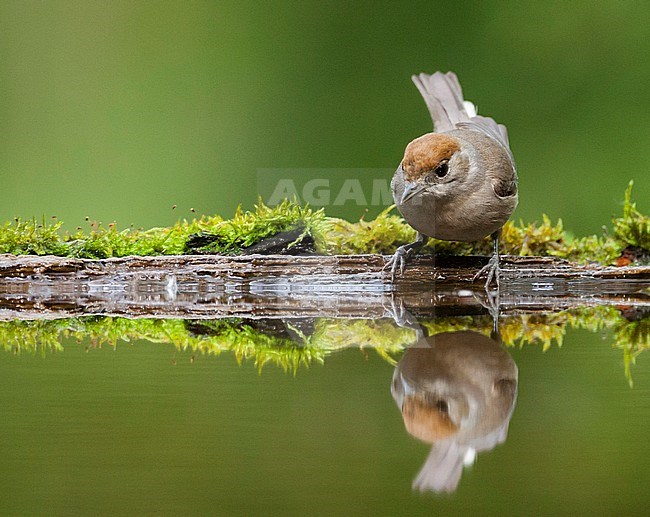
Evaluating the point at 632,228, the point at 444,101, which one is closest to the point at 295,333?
the point at 632,228

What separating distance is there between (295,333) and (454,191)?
145 cm

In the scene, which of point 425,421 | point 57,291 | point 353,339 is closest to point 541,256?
point 353,339

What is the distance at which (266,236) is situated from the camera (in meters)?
4.00

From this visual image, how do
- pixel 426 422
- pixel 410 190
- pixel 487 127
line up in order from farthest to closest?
1. pixel 487 127
2. pixel 410 190
3. pixel 426 422

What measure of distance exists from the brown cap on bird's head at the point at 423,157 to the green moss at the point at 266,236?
22.0 inches

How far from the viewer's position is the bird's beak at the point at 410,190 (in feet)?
11.7

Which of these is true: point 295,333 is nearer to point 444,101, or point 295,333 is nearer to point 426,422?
point 426,422

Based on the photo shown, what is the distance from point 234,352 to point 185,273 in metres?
1.71

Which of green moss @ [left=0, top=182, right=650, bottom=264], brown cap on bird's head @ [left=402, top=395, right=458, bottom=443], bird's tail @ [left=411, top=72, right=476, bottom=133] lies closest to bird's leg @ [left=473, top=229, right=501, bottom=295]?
green moss @ [left=0, top=182, right=650, bottom=264]

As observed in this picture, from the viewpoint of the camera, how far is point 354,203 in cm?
504

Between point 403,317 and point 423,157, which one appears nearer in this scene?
point 403,317

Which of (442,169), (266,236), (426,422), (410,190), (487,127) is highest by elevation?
(487,127)

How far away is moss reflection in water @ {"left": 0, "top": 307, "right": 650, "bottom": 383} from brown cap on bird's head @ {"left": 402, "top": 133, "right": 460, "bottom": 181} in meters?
0.94

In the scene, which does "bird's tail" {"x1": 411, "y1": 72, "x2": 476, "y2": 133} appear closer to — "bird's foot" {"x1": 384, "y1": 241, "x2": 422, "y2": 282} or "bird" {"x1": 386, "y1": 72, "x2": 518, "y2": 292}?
"bird" {"x1": 386, "y1": 72, "x2": 518, "y2": 292}
